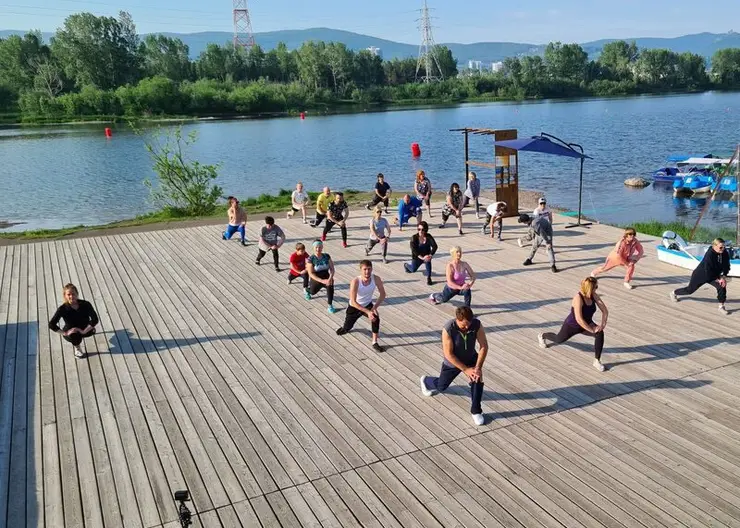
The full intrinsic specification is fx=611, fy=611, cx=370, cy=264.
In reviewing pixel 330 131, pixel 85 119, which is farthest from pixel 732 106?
pixel 85 119

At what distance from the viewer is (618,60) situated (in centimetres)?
13125

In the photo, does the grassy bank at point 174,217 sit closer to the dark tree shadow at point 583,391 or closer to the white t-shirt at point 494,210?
the white t-shirt at point 494,210

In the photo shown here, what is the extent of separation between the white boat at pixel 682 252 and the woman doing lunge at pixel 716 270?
Answer: 2.18 meters

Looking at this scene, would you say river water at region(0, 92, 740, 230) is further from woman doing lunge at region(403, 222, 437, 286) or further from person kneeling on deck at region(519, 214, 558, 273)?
woman doing lunge at region(403, 222, 437, 286)

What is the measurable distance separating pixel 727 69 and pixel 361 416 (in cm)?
14608

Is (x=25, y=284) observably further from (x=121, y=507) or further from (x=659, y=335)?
(x=659, y=335)

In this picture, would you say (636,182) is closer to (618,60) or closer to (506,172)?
(506,172)

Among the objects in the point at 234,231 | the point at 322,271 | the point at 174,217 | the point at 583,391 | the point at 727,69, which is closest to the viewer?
the point at 583,391

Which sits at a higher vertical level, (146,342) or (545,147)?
(545,147)

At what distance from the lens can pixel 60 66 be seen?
97.5 meters

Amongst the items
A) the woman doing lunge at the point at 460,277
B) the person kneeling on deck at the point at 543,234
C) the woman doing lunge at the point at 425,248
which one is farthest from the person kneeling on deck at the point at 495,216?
the woman doing lunge at the point at 460,277

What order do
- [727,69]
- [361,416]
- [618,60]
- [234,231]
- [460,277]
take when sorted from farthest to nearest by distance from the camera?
[618,60] < [727,69] < [234,231] < [460,277] < [361,416]

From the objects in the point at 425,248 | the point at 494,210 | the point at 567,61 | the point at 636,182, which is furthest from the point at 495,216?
the point at 567,61

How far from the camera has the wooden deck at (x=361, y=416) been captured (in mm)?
5848
